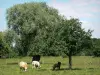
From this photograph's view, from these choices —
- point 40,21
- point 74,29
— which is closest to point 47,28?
point 40,21

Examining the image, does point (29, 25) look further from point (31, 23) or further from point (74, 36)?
point (74, 36)

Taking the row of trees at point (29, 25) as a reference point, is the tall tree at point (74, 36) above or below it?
below

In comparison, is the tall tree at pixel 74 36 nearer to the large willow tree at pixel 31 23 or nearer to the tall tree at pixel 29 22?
the large willow tree at pixel 31 23

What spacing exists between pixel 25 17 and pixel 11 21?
3.19 m

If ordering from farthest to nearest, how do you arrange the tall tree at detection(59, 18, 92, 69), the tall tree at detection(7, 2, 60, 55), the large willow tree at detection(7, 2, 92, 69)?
1. the tall tree at detection(7, 2, 60, 55)
2. the large willow tree at detection(7, 2, 92, 69)
3. the tall tree at detection(59, 18, 92, 69)

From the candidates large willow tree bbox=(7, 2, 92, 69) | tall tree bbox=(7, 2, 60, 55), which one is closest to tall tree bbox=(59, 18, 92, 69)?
large willow tree bbox=(7, 2, 92, 69)

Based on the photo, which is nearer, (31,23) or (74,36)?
(74,36)

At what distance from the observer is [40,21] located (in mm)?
58719

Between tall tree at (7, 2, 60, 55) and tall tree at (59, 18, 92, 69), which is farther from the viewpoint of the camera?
tall tree at (7, 2, 60, 55)

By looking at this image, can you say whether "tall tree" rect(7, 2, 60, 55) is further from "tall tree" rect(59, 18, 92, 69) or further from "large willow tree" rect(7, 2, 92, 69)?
"tall tree" rect(59, 18, 92, 69)

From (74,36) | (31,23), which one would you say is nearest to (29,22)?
(31,23)

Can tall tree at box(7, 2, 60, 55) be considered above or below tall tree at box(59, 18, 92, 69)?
above

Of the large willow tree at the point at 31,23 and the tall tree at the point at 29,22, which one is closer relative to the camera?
the large willow tree at the point at 31,23

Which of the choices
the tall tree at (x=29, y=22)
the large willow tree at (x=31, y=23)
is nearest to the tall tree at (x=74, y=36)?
the large willow tree at (x=31, y=23)
